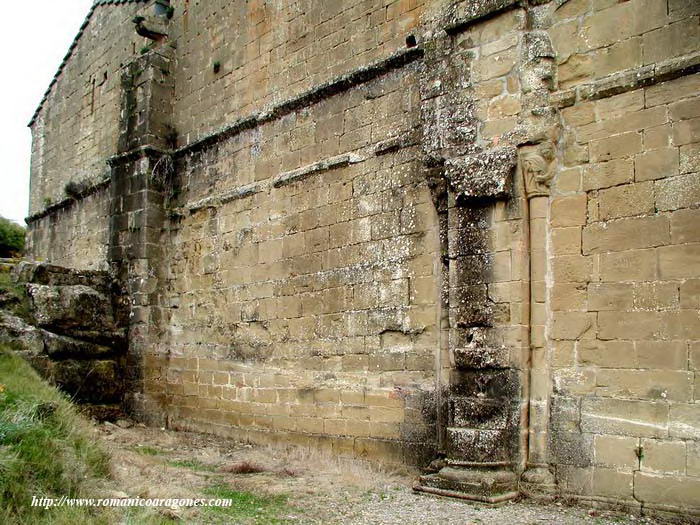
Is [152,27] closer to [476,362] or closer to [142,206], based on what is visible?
[142,206]

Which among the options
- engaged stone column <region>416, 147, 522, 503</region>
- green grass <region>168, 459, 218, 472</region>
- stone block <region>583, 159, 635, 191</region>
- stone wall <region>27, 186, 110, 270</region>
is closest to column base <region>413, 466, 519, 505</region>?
engaged stone column <region>416, 147, 522, 503</region>

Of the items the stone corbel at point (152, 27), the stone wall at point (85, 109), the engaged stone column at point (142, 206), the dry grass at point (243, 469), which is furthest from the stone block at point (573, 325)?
the stone wall at point (85, 109)

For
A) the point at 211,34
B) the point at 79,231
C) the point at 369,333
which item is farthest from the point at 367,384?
the point at 79,231

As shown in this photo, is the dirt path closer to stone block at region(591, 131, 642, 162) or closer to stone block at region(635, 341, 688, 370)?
stone block at region(635, 341, 688, 370)

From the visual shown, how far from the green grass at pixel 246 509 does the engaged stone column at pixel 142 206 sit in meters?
4.92

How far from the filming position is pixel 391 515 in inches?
225

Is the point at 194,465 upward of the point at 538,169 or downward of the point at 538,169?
downward

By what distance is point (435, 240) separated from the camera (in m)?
7.51

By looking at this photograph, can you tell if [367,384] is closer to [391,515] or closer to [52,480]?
[391,515]

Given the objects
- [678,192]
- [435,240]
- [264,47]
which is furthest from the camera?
[264,47]

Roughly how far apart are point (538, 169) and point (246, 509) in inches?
149

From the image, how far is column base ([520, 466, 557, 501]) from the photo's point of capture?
586 centimetres

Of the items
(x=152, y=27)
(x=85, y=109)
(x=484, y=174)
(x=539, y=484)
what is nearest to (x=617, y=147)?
(x=484, y=174)

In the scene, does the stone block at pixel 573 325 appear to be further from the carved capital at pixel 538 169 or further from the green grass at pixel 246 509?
the green grass at pixel 246 509
